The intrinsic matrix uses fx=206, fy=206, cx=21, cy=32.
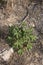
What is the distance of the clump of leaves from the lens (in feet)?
17.0

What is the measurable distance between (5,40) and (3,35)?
0.61 feet

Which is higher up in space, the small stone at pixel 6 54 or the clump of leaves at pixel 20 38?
the clump of leaves at pixel 20 38

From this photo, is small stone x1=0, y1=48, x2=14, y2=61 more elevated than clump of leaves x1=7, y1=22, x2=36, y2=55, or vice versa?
clump of leaves x1=7, y1=22, x2=36, y2=55

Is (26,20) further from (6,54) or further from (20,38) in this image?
(6,54)

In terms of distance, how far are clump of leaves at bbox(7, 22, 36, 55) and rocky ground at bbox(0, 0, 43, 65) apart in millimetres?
150

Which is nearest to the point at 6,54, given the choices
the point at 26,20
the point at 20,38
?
the point at 20,38

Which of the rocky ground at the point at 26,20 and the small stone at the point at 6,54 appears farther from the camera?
the rocky ground at the point at 26,20

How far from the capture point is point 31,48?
5316 millimetres

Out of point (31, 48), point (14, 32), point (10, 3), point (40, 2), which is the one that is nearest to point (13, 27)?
point (14, 32)

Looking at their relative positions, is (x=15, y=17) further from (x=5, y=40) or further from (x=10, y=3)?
(x=5, y=40)

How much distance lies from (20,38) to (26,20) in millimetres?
986

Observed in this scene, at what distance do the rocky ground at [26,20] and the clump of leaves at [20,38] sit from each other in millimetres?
150

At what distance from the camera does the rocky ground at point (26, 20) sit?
5.17 meters

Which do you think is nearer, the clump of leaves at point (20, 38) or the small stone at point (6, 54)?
the small stone at point (6, 54)
